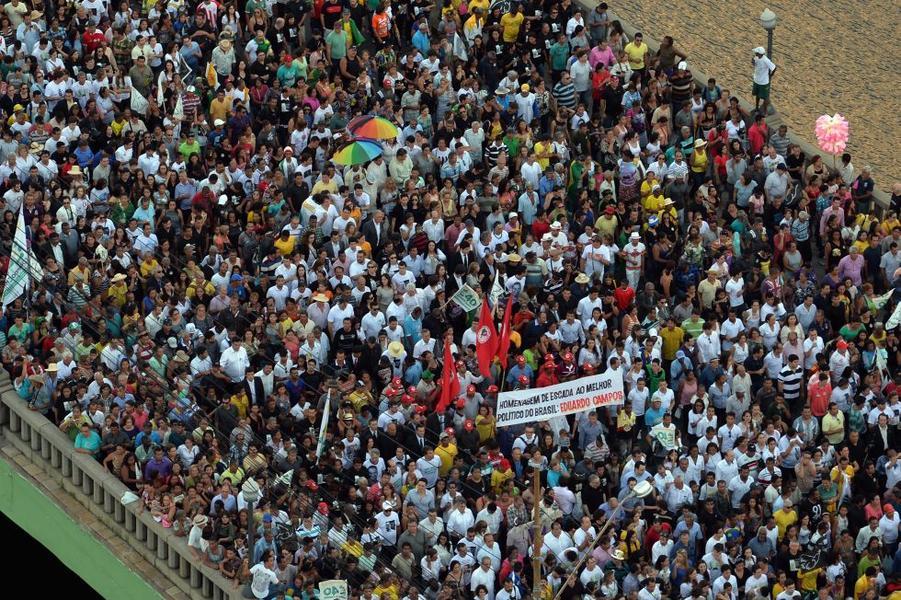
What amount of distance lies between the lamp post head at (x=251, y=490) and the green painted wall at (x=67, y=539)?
2748 mm

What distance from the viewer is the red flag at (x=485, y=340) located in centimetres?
4231

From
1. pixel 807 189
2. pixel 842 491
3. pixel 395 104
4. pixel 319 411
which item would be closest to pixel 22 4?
pixel 395 104

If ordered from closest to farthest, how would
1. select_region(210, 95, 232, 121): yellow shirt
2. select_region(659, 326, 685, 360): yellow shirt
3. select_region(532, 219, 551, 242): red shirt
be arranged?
select_region(659, 326, 685, 360): yellow shirt, select_region(532, 219, 551, 242): red shirt, select_region(210, 95, 232, 121): yellow shirt

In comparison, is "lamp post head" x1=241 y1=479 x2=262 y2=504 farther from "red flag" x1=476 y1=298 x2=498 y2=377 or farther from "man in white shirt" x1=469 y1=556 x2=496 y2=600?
"red flag" x1=476 y1=298 x2=498 y2=377

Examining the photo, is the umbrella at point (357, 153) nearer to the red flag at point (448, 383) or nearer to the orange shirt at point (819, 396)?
the red flag at point (448, 383)

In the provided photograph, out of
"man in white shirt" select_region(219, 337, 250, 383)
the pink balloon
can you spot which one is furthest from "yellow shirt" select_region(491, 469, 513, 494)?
the pink balloon

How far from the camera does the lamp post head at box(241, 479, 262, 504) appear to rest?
128 feet

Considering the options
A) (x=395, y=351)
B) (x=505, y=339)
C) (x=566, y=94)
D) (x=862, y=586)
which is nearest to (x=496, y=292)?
(x=505, y=339)

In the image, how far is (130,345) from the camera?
4241 centimetres

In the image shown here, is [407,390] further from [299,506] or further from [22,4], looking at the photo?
[22,4]

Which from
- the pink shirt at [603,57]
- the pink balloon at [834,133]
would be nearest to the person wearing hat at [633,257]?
the pink balloon at [834,133]

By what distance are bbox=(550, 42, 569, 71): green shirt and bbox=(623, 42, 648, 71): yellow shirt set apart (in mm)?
1153

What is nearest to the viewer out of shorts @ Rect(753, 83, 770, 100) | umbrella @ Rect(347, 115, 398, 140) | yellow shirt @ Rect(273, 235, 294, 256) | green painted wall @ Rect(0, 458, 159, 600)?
green painted wall @ Rect(0, 458, 159, 600)

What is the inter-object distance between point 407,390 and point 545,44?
10.1m
